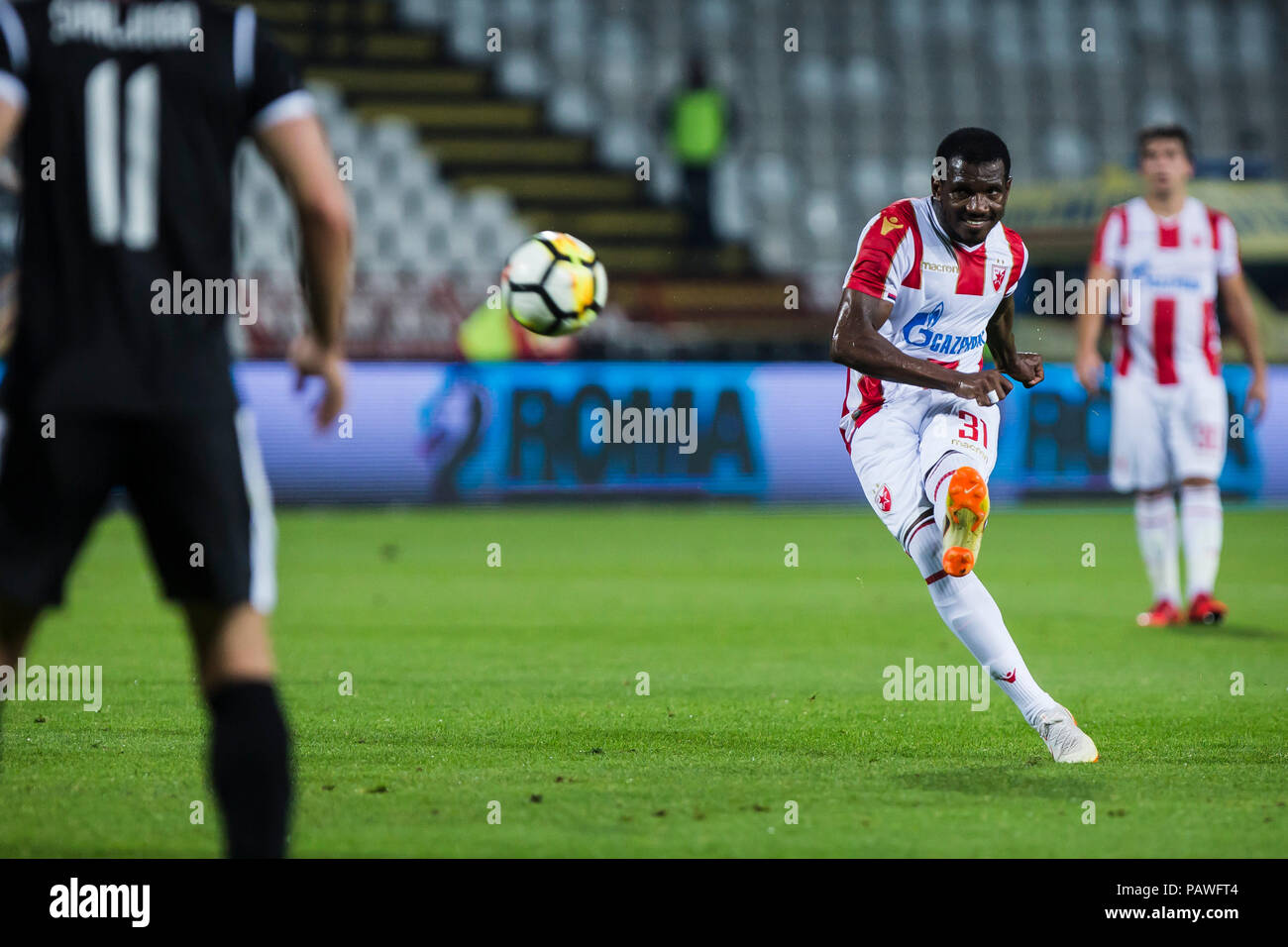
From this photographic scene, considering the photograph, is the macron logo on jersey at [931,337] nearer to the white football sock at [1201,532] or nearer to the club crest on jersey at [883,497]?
the club crest on jersey at [883,497]

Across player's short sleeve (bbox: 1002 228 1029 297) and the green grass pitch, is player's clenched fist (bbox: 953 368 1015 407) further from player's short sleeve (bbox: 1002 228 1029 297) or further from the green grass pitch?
the green grass pitch

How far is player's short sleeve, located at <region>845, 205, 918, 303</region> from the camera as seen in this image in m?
5.68

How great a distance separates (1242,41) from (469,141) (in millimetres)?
11032

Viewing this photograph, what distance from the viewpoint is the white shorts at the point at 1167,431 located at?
9.79 metres

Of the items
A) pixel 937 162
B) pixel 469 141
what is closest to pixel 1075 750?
pixel 937 162

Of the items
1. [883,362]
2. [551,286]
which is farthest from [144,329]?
[551,286]

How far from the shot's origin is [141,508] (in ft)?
11.4

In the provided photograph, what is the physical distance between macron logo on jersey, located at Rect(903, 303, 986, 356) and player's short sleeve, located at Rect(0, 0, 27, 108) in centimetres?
322

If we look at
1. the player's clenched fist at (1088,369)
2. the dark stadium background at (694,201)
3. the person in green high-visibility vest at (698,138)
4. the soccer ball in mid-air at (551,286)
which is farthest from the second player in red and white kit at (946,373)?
the person in green high-visibility vest at (698,138)

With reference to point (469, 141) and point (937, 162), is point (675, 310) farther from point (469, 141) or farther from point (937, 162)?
point (937, 162)

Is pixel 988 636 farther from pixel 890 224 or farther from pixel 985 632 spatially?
pixel 890 224

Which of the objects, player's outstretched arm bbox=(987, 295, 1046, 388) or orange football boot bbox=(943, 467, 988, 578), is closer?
orange football boot bbox=(943, 467, 988, 578)

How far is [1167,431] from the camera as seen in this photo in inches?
390

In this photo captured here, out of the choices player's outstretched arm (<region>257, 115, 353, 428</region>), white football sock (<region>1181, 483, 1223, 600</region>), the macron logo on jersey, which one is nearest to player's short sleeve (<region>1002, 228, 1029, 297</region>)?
the macron logo on jersey
